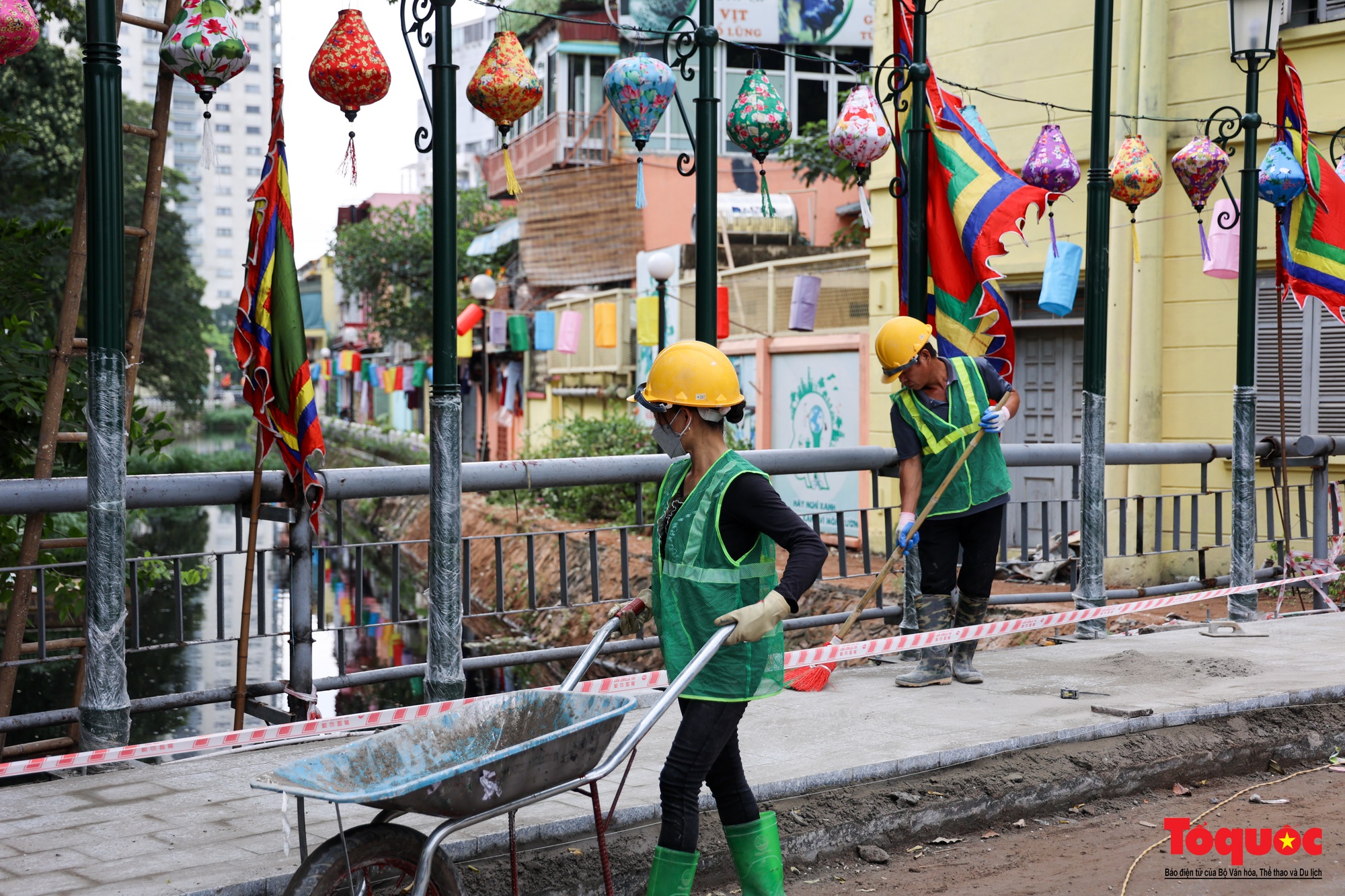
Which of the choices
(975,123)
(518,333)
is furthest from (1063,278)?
(518,333)

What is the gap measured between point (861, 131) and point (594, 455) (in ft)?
39.9

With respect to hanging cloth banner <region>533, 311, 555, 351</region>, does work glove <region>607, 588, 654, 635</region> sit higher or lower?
lower

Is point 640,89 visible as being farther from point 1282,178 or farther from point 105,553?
point 1282,178

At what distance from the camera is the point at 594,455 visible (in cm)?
1928

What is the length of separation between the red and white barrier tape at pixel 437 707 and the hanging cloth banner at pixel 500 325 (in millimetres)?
24011

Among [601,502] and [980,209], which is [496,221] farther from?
[980,209]

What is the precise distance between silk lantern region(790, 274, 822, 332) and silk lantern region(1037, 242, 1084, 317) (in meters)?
5.65

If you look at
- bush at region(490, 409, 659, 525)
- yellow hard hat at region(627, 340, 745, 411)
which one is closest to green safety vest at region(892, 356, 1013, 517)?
yellow hard hat at region(627, 340, 745, 411)

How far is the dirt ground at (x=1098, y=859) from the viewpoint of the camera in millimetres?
4574

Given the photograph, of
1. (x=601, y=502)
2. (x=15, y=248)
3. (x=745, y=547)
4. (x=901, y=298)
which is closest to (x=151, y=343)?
(x=601, y=502)

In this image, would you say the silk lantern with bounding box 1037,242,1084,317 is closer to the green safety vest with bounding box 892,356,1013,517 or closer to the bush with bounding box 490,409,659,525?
the green safety vest with bounding box 892,356,1013,517

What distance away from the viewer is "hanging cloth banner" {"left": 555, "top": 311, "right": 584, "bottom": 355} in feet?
89.3

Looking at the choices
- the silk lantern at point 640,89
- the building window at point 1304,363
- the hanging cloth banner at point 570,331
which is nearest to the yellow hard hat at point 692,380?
the silk lantern at point 640,89

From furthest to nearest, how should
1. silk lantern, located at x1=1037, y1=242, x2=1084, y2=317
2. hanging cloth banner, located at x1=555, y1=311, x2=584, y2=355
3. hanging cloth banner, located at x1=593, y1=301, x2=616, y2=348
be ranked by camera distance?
1. hanging cloth banner, located at x1=555, y1=311, x2=584, y2=355
2. hanging cloth banner, located at x1=593, y1=301, x2=616, y2=348
3. silk lantern, located at x1=1037, y1=242, x2=1084, y2=317
